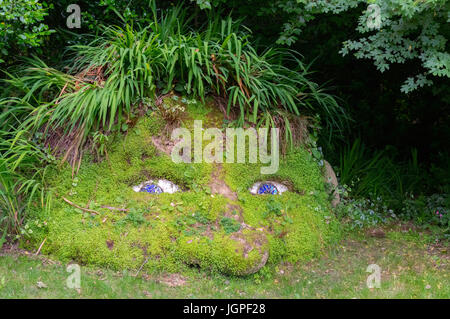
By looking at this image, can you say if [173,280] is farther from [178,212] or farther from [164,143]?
[164,143]

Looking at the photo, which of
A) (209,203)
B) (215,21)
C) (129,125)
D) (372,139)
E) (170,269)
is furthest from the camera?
(372,139)

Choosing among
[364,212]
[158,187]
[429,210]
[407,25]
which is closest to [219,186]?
[158,187]

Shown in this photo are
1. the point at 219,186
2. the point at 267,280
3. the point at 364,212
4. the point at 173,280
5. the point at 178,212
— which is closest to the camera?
the point at 173,280

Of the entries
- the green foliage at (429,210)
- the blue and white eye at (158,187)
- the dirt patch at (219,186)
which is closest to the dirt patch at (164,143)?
the blue and white eye at (158,187)

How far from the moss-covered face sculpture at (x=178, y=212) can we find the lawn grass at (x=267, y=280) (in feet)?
0.48

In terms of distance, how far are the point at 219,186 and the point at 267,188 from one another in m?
0.62

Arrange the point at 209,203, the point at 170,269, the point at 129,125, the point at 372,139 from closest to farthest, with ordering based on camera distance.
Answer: the point at 170,269, the point at 209,203, the point at 129,125, the point at 372,139

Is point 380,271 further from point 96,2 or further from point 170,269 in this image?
point 96,2

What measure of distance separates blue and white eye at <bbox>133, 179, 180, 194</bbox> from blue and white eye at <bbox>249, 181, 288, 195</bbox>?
2.94ft

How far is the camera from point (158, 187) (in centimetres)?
588

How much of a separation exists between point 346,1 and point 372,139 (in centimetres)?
369

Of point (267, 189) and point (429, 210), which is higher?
point (267, 189)

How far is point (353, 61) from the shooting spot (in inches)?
350

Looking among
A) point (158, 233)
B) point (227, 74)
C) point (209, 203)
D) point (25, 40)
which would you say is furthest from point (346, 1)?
point (25, 40)
